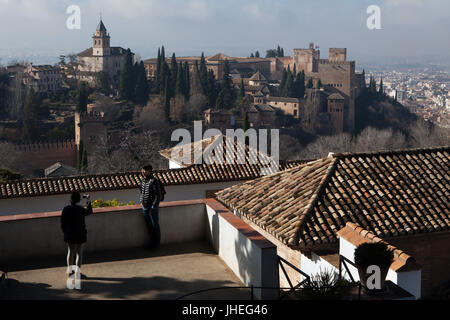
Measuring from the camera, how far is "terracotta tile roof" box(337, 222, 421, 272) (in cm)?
517

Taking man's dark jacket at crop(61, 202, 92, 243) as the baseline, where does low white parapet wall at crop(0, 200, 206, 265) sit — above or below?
below

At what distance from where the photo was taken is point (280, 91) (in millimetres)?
67250

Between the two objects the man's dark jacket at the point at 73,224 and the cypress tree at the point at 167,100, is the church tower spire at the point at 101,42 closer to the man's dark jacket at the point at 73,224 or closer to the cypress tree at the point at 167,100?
the cypress tree at the point at 167,100

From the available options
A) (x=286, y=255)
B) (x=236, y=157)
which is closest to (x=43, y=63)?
(x=236, y=157)

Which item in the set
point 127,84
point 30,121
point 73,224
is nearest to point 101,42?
point 127,84

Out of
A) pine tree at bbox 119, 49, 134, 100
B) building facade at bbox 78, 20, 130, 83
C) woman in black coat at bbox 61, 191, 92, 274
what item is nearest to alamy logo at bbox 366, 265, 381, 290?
woman in black coat at bbox 61, 191, 92, 274

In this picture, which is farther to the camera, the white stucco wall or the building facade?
the building facade

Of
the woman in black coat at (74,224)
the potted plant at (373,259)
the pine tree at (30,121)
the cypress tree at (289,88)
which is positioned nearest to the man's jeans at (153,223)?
the woman in black coat at (74,224)

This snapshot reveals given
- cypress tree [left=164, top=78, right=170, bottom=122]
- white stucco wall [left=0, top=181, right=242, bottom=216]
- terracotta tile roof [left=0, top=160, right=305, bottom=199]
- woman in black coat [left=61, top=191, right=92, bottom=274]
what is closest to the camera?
woman in black coat [left=61, top=191, right=92, bottom=274]

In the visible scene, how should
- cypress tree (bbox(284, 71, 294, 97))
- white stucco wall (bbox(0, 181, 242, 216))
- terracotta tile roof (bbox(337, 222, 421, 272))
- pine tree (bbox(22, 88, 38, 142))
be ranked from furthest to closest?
cypress tree (bbox(284, 71, 294, 97)), pine tree (bbox(22, 88, 38, 142)), white stucco wall (bbox(0, 181, 242, 216)), terracotta tile roof (bbox(337, 222, 421, 272))

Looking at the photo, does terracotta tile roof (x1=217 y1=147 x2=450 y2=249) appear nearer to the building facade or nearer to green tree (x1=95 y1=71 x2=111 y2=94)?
green tree (x1=95 y1=71 x2=111 y2=94)

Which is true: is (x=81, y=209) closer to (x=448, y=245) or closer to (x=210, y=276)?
(x=210, y=276)

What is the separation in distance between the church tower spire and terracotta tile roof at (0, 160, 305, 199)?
63528 millimetres

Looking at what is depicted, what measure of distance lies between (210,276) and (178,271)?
0.29 metres
